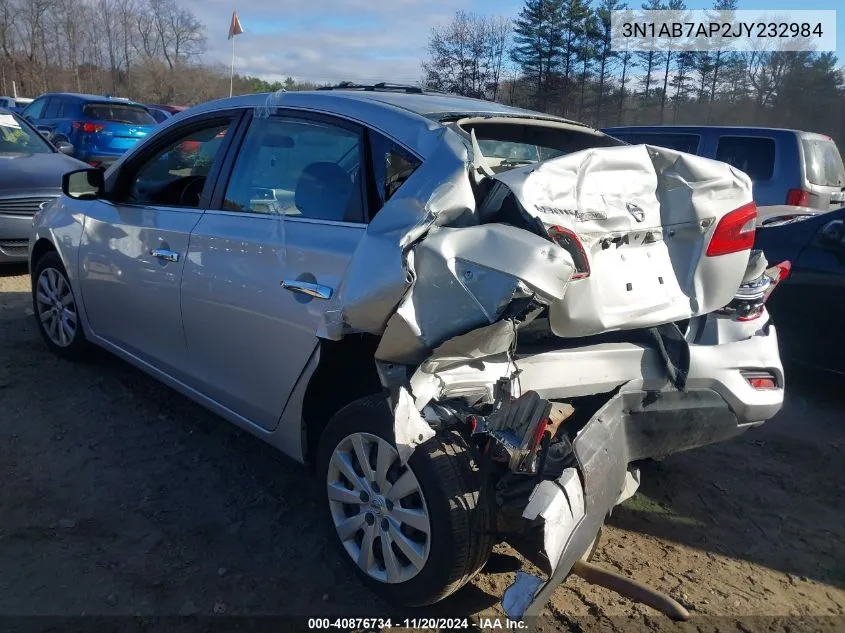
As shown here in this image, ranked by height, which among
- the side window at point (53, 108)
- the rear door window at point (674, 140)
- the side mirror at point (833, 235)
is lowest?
the side mirror at point (833, 235)

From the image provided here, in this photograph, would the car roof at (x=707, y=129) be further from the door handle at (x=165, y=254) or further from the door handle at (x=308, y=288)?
the door handle at (x=308, y=288)

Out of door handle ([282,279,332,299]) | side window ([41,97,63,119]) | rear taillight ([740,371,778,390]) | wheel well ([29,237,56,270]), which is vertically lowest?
rear taillight ([740,371,778,390])

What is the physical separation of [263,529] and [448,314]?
58.3 inches

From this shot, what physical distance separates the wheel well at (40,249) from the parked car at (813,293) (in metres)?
4.89

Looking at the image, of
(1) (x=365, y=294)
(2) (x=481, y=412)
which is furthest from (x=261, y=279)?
(2) (x=481, y=412)

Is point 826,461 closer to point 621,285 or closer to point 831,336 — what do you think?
point 831,336

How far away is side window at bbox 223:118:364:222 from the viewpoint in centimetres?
289

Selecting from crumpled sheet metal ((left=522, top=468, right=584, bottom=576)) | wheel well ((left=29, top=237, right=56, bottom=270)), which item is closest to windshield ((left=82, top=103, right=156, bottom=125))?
wheel well ((left=29, top=237, right=56, bottom=270))

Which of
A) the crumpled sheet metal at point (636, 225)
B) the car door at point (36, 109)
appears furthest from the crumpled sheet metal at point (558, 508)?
the car door at point (36, 109)

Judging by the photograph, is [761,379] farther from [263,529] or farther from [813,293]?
[263,529]

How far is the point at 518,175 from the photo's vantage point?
2.37m

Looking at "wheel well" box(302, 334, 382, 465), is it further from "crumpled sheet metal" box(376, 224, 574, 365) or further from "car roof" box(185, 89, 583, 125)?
"car roof" box(185, 89, 583, 125)

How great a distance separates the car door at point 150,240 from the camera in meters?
3.54

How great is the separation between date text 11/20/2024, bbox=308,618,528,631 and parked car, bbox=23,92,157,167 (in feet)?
38.9
